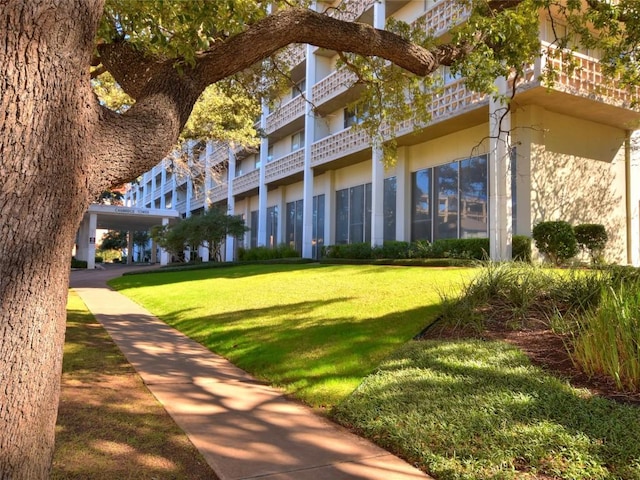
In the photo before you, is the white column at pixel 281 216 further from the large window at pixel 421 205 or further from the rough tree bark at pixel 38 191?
→ the rough tree bark at pixel 38 191

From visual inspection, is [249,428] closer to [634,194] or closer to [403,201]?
[403,201]

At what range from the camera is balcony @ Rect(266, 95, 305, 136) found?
2697 cm

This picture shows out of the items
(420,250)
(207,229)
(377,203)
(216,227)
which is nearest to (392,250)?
(420,250)

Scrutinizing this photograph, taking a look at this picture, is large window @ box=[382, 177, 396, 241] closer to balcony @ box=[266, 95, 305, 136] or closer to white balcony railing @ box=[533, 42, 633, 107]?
balcony @ box=[266, 95, 305, 136]

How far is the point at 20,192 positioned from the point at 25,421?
110cm

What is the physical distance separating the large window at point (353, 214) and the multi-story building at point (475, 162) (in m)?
0.05

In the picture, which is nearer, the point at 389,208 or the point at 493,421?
the point at 493,421

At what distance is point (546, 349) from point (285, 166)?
23777 mm

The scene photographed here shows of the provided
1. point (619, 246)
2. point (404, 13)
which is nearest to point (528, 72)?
point (619, 246)

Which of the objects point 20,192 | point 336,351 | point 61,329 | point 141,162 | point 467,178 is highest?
point 467,178

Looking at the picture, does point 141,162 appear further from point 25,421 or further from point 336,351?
point 336,351

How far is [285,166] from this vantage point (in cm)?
2867

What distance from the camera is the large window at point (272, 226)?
3244 cm

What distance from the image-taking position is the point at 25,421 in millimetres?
2484
